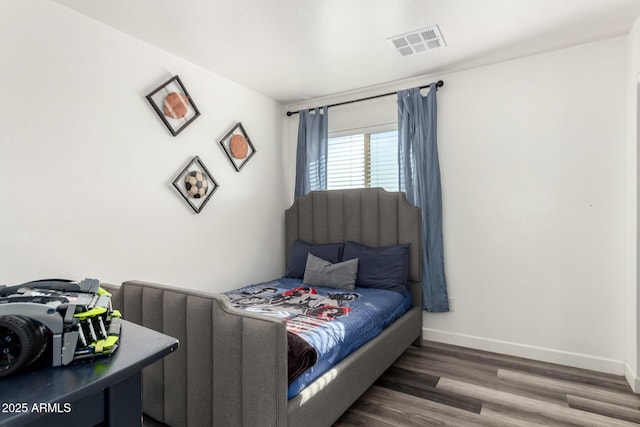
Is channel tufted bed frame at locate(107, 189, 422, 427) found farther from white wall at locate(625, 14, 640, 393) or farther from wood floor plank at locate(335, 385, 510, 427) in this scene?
white wall at locate(625, 14, 640, 393)

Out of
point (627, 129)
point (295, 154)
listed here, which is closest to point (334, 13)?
point (295, 154)

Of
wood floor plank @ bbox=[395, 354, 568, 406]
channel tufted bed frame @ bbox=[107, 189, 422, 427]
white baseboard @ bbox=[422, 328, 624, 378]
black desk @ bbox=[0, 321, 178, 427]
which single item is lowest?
wood floor plank @ bbox=[395, 354, 568, 406]

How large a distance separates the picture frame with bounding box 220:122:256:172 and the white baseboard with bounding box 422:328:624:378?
246cm

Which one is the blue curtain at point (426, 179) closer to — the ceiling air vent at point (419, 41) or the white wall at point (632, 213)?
the ceiling air vent at point (419, 41)

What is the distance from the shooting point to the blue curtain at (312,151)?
3.93m

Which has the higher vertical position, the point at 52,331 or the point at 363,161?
the point at 363,161

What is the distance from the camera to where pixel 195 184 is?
3.01 m

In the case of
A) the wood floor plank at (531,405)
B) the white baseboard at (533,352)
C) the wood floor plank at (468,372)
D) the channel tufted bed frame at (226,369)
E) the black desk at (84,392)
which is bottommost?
the wood floor plank at (468,372)

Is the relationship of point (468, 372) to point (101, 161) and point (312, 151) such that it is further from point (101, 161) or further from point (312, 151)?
point (101, 161)

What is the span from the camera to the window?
3.70 meters

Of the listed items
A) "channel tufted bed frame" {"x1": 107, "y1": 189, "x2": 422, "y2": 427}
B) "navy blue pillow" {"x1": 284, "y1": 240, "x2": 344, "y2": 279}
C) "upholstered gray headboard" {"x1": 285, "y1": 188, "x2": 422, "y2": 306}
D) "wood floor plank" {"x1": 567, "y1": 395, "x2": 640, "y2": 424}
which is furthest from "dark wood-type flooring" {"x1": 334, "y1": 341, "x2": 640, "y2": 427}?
"navy blue pillow" {"x1": 284, "y1": 240, "x2": 344, "y2": 279}

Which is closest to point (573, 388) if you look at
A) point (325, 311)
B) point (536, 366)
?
point (536, 366)

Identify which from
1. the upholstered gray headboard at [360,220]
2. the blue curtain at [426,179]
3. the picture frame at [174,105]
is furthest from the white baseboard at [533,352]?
the picture frame at [174,105]

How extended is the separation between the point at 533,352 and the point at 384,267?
1406 millimetres
